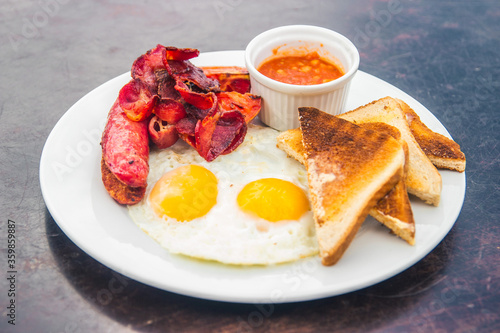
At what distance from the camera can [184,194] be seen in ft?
6.84

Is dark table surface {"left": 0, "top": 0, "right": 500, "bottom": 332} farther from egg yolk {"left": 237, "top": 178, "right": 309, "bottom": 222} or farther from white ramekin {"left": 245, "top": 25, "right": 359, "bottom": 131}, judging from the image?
white ramekin {"left": 245, "top": 25, "right": 359, "bottom": 131}

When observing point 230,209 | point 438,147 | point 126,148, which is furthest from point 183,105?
point 438,147

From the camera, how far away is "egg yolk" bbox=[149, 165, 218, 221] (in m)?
2.05

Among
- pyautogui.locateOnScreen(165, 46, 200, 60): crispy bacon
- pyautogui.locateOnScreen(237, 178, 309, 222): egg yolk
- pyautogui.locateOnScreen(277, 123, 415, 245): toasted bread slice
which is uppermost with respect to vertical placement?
pyautogui.locateOnScreen(165, 46, 200, 60): crispy bacon

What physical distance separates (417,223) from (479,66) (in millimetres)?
2263

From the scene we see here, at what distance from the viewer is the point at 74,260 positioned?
204 centimetres

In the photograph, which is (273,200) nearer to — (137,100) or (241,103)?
(241,103)

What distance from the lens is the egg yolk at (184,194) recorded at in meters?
2.05

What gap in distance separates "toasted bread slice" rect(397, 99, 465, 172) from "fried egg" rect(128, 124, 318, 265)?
688 millimetres

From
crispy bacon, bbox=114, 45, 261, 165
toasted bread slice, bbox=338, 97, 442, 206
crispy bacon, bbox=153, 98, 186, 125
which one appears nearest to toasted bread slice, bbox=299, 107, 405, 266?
toasted bread slice, bbox=338, 97, 442, 206

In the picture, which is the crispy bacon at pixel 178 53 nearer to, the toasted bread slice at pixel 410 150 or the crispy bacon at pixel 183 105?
the crispy bacon at pixel 183 105

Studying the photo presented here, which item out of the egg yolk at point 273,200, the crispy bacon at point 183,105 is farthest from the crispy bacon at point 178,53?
the egg yolk at point 273,200

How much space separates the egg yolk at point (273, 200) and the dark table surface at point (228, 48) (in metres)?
0.42

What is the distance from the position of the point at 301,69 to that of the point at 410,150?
0.92m
